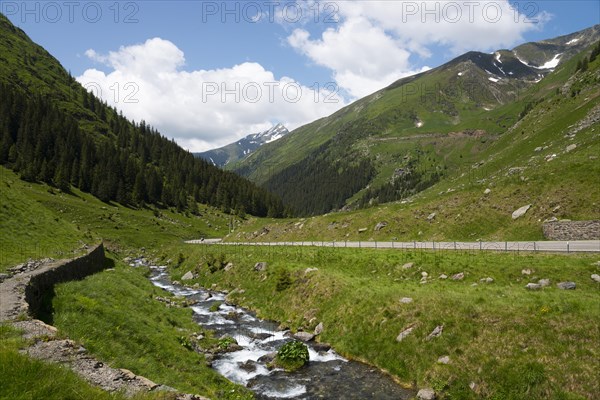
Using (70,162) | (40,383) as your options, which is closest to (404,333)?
(40,383)

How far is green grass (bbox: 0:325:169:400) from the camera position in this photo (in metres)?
7.96

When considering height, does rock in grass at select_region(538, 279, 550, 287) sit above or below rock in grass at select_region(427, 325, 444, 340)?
above

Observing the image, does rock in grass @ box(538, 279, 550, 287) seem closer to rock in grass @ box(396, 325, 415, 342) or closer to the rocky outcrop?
rock in grass @ box(396, 325, 415, 342)

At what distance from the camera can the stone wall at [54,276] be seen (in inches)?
765

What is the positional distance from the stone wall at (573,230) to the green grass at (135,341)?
3817 centimetres

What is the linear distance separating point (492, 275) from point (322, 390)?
59.7 feet

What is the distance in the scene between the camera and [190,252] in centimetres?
Result: 7100

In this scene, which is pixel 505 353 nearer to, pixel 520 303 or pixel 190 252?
pixel 520 303

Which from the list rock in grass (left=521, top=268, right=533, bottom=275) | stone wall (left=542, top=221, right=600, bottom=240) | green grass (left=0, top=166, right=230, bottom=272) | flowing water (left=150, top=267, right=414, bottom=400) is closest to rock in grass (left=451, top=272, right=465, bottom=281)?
rock in grass (left=521, top=268, right=533, bottom=275)

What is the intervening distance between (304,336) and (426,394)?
1181 centimetres

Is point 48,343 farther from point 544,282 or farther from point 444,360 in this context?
point 544,282

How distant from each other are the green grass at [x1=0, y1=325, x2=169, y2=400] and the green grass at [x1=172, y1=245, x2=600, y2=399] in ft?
55.0

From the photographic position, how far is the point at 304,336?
2855cm

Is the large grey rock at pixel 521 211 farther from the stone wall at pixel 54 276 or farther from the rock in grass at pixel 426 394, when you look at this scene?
the stone wall at pixel 54 276
